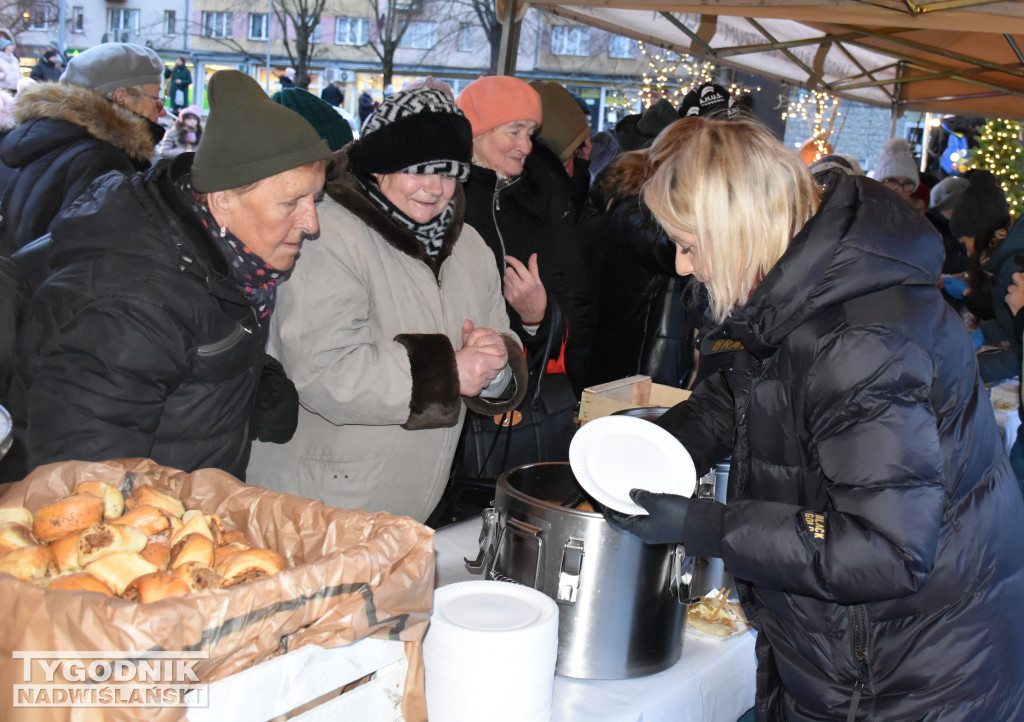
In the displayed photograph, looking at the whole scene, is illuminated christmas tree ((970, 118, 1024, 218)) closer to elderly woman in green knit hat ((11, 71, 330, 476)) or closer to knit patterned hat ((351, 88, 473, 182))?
knit patterned hat ((351, 88, 473, 182))

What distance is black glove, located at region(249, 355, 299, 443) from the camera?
1.66 metres

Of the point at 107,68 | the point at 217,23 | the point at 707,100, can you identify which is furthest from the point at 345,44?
the point at 107,68

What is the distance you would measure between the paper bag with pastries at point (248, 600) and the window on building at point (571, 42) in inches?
788

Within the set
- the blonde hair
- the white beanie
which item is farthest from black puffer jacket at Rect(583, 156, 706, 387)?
the white beanie

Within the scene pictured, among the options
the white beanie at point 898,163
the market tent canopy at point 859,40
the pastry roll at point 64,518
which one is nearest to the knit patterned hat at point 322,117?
the market tent canopy at point 859,40

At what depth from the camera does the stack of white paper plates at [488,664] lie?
1.08 m

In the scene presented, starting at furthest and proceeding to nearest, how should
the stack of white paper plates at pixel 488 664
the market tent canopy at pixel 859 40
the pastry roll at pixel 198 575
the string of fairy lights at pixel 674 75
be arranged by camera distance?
the string of fairy lights at pixel 674 75, the market tent canopy at pixel 859 40, the stack of white paper plates at pixel 488 664, the pastry roll at pixel 198 575

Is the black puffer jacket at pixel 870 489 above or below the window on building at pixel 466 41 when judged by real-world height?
below

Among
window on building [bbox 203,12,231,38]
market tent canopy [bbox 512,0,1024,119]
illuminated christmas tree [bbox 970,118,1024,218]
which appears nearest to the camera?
market tent canopy [bbox 512,0,1024,119]

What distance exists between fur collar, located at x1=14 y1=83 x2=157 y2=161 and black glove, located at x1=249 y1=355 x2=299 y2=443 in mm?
1587

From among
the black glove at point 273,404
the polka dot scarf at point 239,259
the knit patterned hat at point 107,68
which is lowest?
the black glove at point 273,404

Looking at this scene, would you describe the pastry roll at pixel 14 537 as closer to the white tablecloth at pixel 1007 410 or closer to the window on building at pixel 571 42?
the white tablecloth at pixel 1007 410

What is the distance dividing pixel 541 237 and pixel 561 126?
2.16 ft

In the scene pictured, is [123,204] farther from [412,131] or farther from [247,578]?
[247,578]
